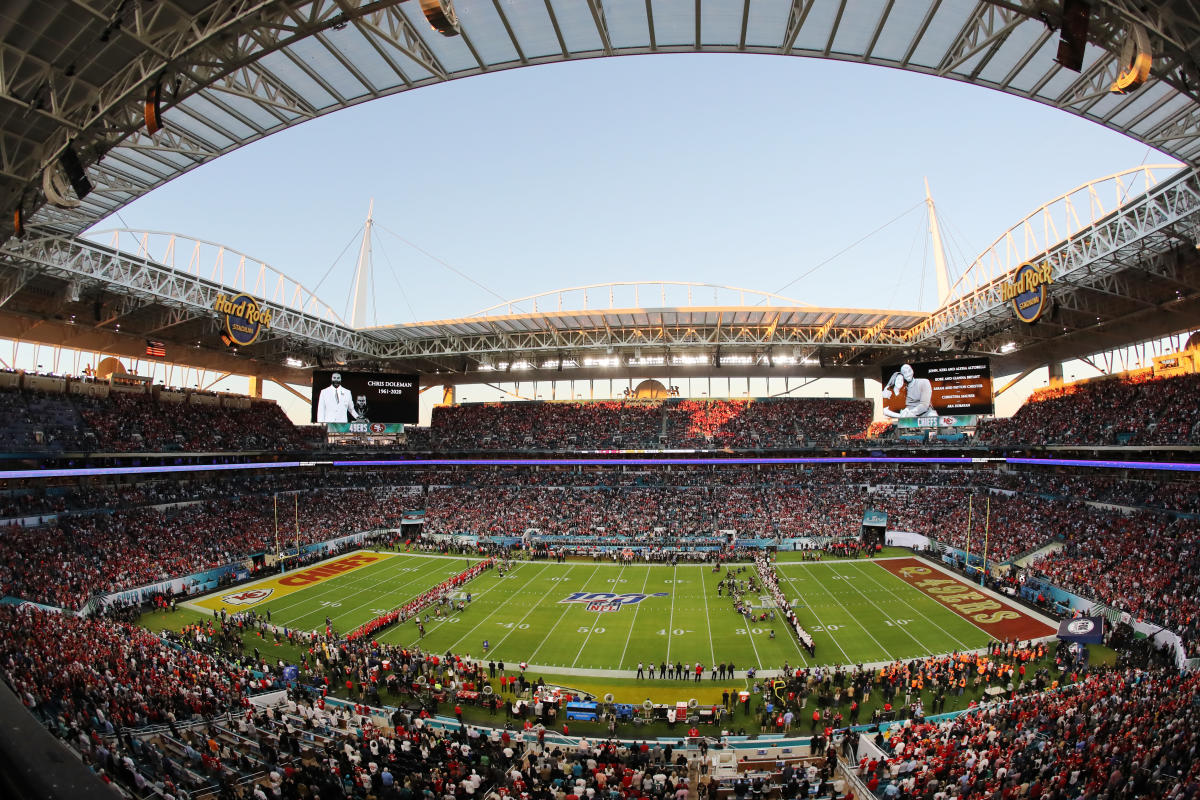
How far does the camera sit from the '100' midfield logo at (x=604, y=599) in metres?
30.0

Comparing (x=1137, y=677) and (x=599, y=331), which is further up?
(x=599, y=331)

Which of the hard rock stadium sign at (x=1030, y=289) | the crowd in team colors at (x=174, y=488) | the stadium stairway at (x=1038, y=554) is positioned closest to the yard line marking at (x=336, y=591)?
the crowd in team colors at (x=174, y=488)

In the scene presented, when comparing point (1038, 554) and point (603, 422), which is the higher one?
point (603, 422)

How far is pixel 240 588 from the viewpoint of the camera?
34.1 meters

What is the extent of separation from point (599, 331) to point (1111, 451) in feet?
110

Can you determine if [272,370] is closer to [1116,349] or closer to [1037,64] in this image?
[1037,64]

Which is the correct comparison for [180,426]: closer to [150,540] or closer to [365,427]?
[365,427]

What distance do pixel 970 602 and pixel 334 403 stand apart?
43.6 m

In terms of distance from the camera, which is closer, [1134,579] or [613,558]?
[1134,579]

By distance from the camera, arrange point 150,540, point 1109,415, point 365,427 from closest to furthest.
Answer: point 150,540 < point 1109,415 < point 365,427

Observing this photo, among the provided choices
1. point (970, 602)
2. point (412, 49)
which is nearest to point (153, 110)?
point (412, 49)

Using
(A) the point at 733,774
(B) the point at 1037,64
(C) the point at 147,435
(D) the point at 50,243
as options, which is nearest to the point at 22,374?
(C) the point at 147,435

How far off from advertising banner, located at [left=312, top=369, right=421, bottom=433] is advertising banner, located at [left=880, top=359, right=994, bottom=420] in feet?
120

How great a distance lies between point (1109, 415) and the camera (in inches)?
1538
